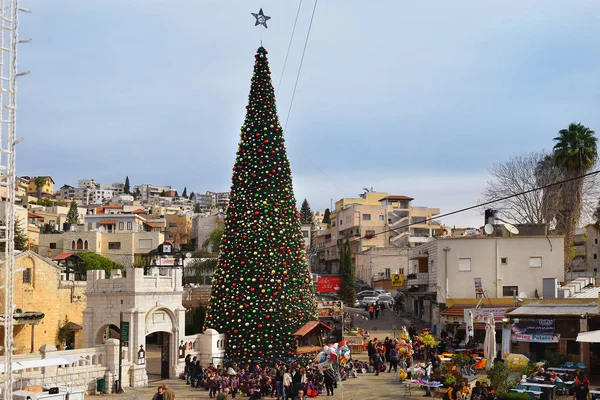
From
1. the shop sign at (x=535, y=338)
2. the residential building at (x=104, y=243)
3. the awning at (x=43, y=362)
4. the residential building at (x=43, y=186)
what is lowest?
the shop sign at (x=535, y=338)

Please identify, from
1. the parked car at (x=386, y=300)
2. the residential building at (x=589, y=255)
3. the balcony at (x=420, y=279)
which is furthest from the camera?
the residential building at (x=589, y=255)

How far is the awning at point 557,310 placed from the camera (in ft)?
103

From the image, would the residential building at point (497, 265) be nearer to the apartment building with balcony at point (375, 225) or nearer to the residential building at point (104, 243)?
the apartment building with balcony at point (375, 225)

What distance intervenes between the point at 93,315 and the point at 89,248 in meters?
56.7

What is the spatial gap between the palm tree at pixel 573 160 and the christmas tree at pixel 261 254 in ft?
92.4

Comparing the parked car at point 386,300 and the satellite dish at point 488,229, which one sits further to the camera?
the parked car at point 386,300

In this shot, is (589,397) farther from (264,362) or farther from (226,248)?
(226,248)

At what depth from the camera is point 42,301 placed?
145 feet

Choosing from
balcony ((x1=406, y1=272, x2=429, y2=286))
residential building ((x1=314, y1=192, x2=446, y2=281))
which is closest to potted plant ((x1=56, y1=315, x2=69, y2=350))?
balcony ((x1=406, y1=272, x2=429, y2=286))

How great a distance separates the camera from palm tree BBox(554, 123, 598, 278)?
178 feet

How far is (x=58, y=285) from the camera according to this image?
150 ft

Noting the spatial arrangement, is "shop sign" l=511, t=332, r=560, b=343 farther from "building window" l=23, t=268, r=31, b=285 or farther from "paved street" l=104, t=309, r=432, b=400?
"building window" l=23, t=268, r=31, b=285

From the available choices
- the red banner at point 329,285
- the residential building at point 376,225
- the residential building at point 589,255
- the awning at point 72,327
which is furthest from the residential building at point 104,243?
the residential building at point 589,255

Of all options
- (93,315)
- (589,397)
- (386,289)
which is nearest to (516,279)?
(589,397)
